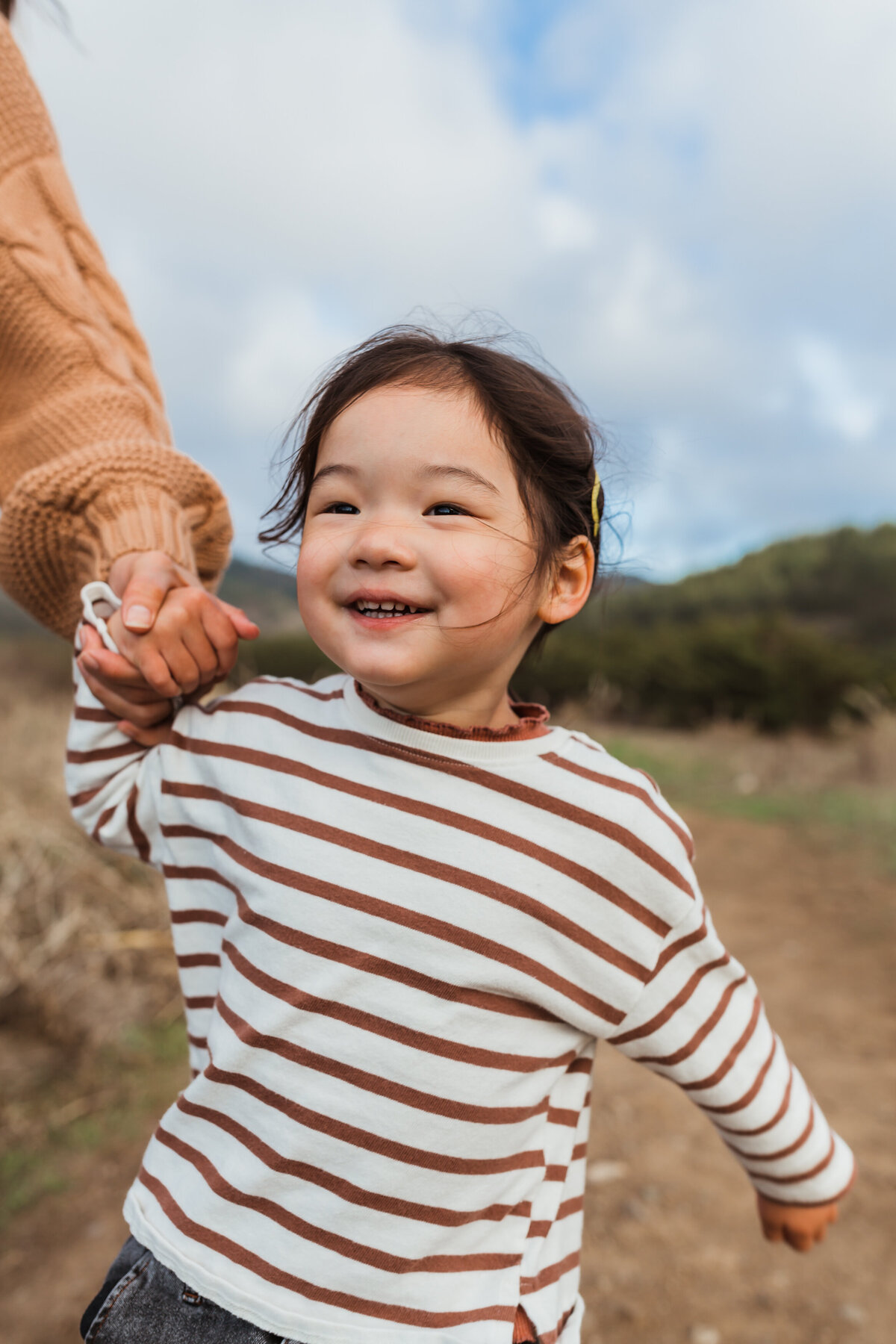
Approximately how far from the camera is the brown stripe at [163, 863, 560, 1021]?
38.0 inches

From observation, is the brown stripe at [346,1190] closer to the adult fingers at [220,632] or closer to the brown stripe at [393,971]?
the brown stripe at [393,971]

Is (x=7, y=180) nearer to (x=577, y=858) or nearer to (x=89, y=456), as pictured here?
(x=89, y=456)

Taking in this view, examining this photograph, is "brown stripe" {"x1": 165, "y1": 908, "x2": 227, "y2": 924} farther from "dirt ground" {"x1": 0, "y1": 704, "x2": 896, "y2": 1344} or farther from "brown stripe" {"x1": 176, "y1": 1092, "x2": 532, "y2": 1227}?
"dirt ground" {"x1": 0, "y1": 704, "x2": 896, "y2": 1344}

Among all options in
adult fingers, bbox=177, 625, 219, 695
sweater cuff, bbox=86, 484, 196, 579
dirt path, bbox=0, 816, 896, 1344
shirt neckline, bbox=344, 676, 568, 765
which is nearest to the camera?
shirt neckline, bbox=344, 676, 568, 765

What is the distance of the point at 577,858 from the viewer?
1.02 m

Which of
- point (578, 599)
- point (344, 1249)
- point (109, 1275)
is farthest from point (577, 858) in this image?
point (109, 1275)

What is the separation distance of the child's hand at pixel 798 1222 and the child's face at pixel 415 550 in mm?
815

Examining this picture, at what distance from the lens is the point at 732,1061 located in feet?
3.61

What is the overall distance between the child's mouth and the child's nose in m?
0.04

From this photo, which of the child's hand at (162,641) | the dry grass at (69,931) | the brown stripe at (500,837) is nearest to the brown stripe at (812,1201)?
the brown stripe at (500,837)

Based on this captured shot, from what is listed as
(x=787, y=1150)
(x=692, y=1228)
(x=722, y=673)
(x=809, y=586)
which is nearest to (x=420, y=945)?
(x=787, y=1150)

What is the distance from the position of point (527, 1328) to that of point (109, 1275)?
0.46 metres

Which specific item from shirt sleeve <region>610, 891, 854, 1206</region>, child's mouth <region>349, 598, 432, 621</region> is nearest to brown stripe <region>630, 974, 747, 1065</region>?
shirt sleeve <region>610, 891, 854, 1206</region>

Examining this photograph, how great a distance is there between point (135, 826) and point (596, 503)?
2.39 ft
